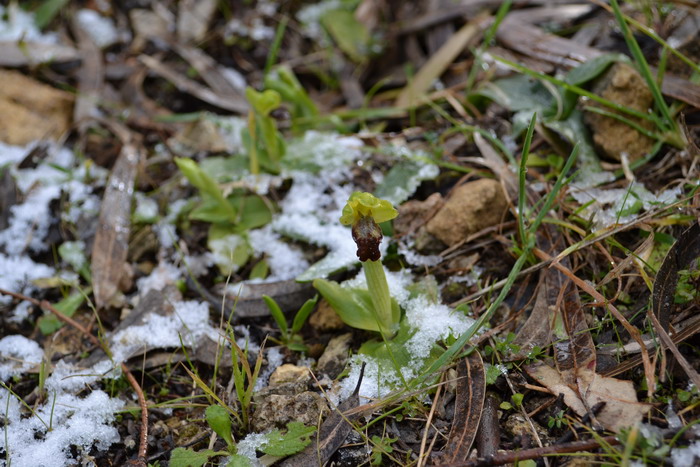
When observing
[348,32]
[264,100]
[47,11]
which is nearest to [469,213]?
[264,100]

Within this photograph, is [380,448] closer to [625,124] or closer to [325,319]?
Answer: [325,319]

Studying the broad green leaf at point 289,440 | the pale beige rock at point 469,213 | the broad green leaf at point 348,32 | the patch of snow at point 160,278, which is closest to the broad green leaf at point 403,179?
the pale beige rock at point 469,213

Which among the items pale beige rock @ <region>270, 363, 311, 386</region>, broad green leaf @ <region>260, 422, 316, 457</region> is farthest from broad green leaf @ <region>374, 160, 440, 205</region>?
broad green leaf @ <region>260, 422, 316, 457</region>

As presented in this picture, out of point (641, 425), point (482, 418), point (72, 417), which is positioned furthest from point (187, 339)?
point (641, 425)

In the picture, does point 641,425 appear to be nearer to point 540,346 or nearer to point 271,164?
point 540,346

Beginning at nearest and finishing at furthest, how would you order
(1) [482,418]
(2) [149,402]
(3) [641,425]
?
(3) [641,425], (1) [482,418], (2) [149,402]

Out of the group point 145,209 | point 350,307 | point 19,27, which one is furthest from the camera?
point 19,27

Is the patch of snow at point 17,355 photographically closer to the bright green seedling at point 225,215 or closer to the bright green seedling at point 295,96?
the bright green seedling at point 225,215
